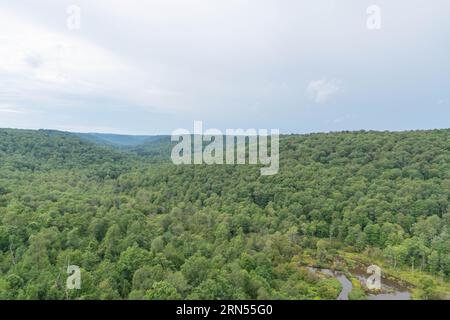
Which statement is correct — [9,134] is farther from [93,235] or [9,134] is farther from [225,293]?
[225,293]

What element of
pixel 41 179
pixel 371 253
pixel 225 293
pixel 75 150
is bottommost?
pixel 371 253

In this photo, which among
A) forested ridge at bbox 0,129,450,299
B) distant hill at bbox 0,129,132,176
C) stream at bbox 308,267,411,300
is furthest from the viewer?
distant hill at bbox 0,129,132,176

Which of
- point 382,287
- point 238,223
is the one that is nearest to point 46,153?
point 238,223

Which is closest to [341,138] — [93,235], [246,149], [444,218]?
[246,149]

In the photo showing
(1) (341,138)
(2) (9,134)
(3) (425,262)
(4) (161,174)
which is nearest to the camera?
(3) (425,262)

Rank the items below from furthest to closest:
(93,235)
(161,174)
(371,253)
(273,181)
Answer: (161,174) < (273,181) < (371,253) < (93,235)

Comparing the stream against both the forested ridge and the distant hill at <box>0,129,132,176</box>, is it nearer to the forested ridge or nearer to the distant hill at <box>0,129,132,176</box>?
the forested ridge

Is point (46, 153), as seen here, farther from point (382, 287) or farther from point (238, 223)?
point (382, 287)

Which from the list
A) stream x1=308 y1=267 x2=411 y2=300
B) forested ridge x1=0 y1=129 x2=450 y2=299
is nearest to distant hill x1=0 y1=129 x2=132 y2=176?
forested ridge x1=0 y1=129 x2=450 y2=299
